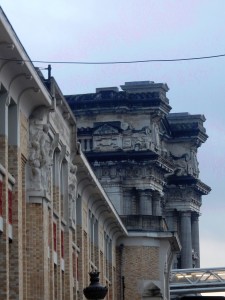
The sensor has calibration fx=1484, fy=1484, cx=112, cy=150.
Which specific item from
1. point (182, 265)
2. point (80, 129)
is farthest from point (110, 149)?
point (182, 265)

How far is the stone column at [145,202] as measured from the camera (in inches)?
4970

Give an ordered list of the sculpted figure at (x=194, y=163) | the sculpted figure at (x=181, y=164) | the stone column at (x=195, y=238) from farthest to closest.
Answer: the stone column at (x=195, y=238) < the sculpted figure at (x=194, y=163) < the sculpted figure at (x=181, y=164)

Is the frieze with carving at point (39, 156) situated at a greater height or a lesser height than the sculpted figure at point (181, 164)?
lesser

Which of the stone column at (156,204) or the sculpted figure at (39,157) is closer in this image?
the sculpted figure at (39,157)

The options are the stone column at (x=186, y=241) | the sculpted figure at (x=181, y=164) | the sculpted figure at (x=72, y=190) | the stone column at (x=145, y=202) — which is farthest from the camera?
the sculpted figure at (x=181, y=164)

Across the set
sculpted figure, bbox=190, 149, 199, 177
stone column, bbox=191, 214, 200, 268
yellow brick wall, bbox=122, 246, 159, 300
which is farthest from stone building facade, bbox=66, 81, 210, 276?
yellow brick wall, bbox=122, 246, 159, 300

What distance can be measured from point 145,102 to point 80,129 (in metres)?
6.58

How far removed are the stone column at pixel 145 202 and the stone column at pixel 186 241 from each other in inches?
493

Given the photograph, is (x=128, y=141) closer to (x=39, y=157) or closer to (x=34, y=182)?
(x=39, y=157)

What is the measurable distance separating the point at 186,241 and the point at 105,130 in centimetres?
1938

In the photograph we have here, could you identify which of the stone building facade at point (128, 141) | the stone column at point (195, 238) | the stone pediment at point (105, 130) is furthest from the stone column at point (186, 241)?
the stone pediment at point (105, 130)

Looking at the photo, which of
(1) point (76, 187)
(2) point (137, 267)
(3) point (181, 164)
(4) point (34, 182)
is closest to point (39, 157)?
(4) point (34, 182)

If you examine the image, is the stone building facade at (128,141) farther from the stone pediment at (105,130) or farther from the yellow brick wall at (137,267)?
the yellow brick wall at (137,267)

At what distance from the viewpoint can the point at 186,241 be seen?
140250mm
